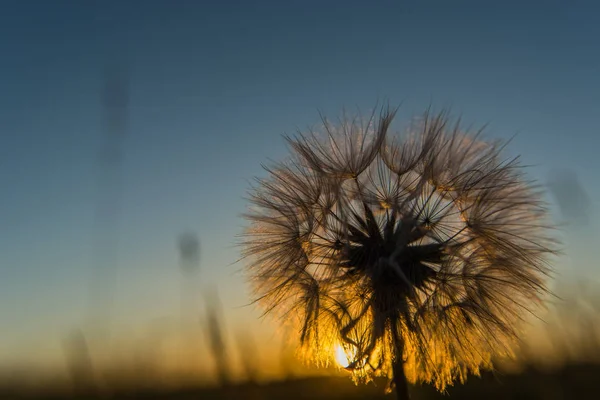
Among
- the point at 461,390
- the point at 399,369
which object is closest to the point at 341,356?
the point at 399,369

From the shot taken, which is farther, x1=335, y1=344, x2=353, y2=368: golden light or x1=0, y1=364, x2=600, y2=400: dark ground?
x1=335, y1=344, x2=353, y2=368: golden light

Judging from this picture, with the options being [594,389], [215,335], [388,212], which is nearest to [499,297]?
[388,212]

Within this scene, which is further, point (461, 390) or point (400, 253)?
point (461, 390)

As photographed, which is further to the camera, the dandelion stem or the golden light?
the golden light

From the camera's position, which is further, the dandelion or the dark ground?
the dandelion

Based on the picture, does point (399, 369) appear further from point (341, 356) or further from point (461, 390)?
point (461, 390)

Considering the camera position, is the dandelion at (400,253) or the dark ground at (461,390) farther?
the dandelion at (400,253)
